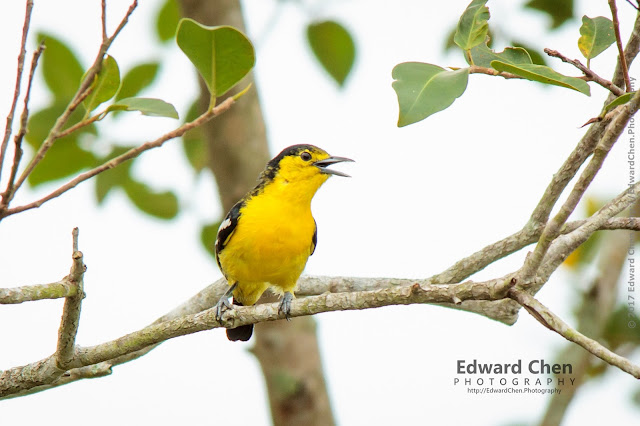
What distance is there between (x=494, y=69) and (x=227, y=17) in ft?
10.0

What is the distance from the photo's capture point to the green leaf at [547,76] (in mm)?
2316

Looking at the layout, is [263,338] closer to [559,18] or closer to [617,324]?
[617,324]

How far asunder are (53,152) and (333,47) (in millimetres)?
1920

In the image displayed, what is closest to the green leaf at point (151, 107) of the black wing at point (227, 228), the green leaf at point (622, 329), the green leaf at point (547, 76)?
the green leaf at point (547, 76)

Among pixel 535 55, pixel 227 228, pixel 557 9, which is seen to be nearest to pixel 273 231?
pixel 227 228

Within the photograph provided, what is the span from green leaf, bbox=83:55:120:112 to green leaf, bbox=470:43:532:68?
1.29 meters

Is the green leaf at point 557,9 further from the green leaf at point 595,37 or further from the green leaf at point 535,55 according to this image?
the green leaf at point 595,37

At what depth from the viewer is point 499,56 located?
8.39 feet

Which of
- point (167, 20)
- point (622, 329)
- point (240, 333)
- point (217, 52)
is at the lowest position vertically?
point (622, 329)

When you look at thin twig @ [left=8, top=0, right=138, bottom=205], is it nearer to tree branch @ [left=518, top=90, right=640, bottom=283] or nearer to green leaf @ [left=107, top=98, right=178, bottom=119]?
green leaf @ [left=107, top=98, right=178, bottom=119]

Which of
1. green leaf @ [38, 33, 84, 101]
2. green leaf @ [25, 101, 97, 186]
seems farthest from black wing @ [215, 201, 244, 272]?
green leaf @ [38, 33, 84, 101]

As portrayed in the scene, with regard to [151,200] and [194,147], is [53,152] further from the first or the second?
[194,147]

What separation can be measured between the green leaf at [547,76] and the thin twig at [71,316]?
4.91 feet

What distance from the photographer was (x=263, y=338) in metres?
5.29
